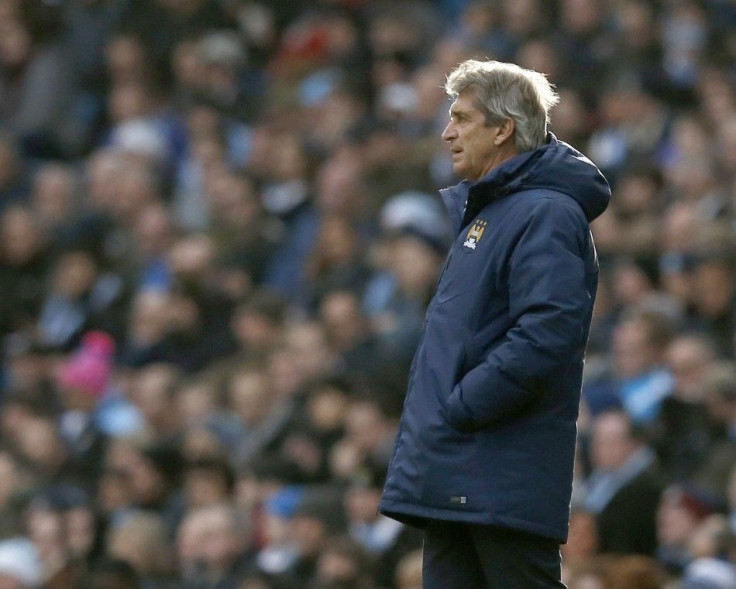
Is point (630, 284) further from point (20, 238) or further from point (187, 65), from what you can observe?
point (187, 65)

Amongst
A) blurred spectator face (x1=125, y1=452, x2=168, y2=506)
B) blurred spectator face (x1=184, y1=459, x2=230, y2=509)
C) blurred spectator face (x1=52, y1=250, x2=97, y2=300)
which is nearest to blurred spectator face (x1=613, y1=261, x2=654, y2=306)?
blurred spectator face (x1=184, y1=459, x2=230, y2=509)

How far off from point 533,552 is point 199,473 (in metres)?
4.59

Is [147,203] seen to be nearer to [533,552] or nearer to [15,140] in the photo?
[15,140]

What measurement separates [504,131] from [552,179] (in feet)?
0.58

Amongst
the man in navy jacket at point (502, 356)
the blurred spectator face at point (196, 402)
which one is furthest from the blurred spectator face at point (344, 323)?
the man in navy jacket at point (502, 356)

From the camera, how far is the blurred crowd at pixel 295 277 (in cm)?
730

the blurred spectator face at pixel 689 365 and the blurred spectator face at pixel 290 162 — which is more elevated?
the blurred spectator face at pixel 290 162

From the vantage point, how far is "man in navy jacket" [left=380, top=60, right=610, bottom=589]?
12.8 feet

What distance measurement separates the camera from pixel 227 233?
1105 cm

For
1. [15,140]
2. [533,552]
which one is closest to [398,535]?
[533,552]

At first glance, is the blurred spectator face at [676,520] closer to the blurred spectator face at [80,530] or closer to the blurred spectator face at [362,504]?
the blurred spectator face at [362,504]

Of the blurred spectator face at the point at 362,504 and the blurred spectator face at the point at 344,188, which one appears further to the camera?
the blurred spectator face at the point at 344,188

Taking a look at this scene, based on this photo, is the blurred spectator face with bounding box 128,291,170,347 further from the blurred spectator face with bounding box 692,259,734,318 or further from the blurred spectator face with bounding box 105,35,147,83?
the blurred spectator face with bounding box 692,259,734,318

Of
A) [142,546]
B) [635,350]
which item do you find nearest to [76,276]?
[142,546]
